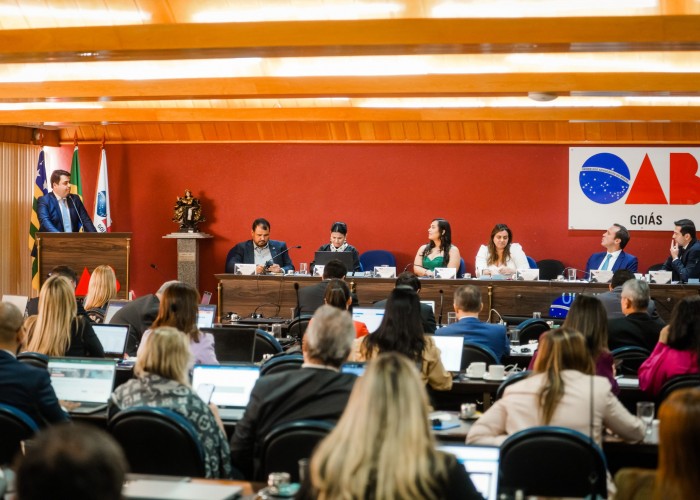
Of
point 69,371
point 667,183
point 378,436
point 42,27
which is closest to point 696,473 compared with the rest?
point 378,436

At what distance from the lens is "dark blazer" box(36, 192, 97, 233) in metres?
12.0

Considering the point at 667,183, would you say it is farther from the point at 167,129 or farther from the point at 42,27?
the point at 42,27

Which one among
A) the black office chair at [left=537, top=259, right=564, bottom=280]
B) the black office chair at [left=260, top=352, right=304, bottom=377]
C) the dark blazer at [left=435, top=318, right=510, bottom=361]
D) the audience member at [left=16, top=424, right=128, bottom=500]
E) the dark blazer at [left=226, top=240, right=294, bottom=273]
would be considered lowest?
the black office chair at [left=260, top=352, right=304, bottom=377]

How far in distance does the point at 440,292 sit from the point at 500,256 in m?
0.89

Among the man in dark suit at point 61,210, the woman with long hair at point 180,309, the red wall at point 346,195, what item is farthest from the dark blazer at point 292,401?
the red wall at point 346,195

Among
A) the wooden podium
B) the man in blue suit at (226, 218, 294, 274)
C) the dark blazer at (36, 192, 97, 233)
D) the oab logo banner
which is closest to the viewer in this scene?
the wooden podium

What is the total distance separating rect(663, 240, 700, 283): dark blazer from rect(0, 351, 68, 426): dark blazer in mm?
8177

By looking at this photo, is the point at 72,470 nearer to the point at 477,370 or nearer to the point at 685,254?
the point at 477,370

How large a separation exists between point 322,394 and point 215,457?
1.94 feet

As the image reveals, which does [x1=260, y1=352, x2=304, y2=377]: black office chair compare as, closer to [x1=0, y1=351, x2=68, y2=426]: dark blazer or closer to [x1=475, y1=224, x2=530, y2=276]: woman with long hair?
[x1=0, y1=351, x2=68, y2=426]: dark blazer

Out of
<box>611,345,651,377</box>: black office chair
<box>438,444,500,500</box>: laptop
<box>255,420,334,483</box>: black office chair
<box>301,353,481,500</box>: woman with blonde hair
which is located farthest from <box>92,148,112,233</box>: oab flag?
<box>301,353,481,500</box>: woman with blonde hair

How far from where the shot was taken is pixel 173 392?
3.88 m

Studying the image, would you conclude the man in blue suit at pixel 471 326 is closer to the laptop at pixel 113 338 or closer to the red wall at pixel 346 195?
the laptop at pixel 113 338

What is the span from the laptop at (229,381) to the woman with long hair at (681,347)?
2230 millimetres
